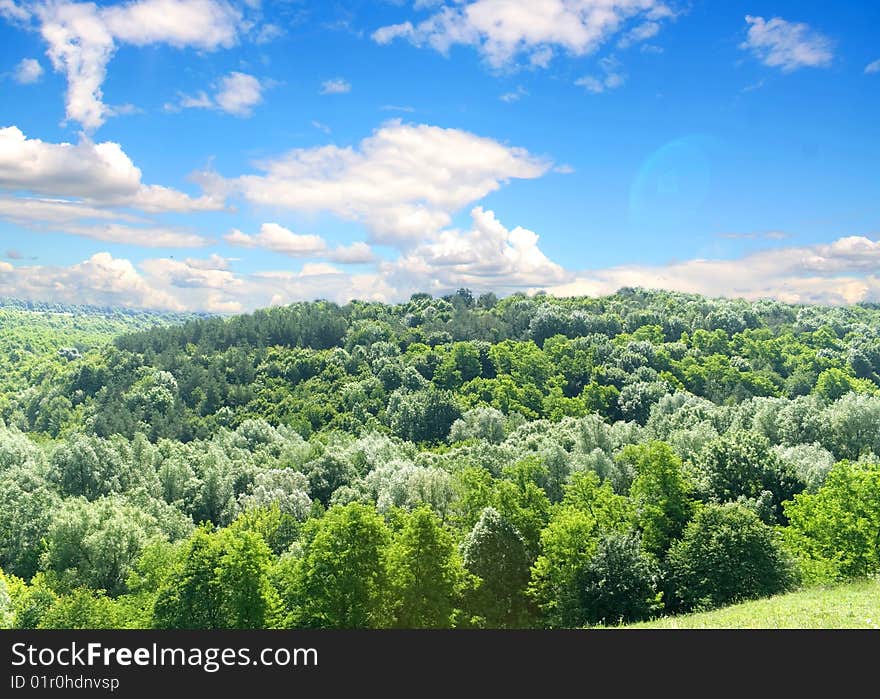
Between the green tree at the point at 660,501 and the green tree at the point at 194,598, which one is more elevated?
the green tree at the point at 660,501

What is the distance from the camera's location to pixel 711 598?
1631 inches

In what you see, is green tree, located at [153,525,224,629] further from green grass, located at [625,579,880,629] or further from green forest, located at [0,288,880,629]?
green grass, located at [625,579,880,629]

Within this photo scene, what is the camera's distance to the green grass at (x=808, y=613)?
2345 centimetres

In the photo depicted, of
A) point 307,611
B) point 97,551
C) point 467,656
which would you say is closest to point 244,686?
point 467,656

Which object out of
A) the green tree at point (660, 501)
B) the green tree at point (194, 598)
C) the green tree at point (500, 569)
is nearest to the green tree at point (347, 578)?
the green tree at point (194, 598)

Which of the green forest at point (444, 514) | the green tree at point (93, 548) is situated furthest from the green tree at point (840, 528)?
the green tree at point (93, 548)

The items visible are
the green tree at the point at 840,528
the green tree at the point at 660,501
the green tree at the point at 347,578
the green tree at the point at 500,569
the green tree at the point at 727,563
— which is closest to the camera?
the green tree at the point at 347,578

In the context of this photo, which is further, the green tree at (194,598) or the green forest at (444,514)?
the green forest at (444,514)

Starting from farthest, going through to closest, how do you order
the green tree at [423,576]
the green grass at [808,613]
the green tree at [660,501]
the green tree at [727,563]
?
1. the green tree at [660,501]
2. the green tree at [727,563]
3. the green tree at [423,576]
4. the green grass at [808,613]

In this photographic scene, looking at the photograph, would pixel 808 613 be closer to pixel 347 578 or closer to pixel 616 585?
pixel 616 585

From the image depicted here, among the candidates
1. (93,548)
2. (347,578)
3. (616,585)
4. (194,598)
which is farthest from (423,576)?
(93,548)

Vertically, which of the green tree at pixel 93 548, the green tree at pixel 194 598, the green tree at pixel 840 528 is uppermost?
the green tree at pixel 840 528

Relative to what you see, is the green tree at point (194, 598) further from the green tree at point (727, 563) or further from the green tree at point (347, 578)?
the green tree at point (727, 563)

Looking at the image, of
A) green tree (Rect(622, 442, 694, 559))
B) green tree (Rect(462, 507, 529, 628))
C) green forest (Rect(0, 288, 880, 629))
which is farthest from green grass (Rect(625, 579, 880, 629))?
green tree (Rect(462, 507, 529, 628))
